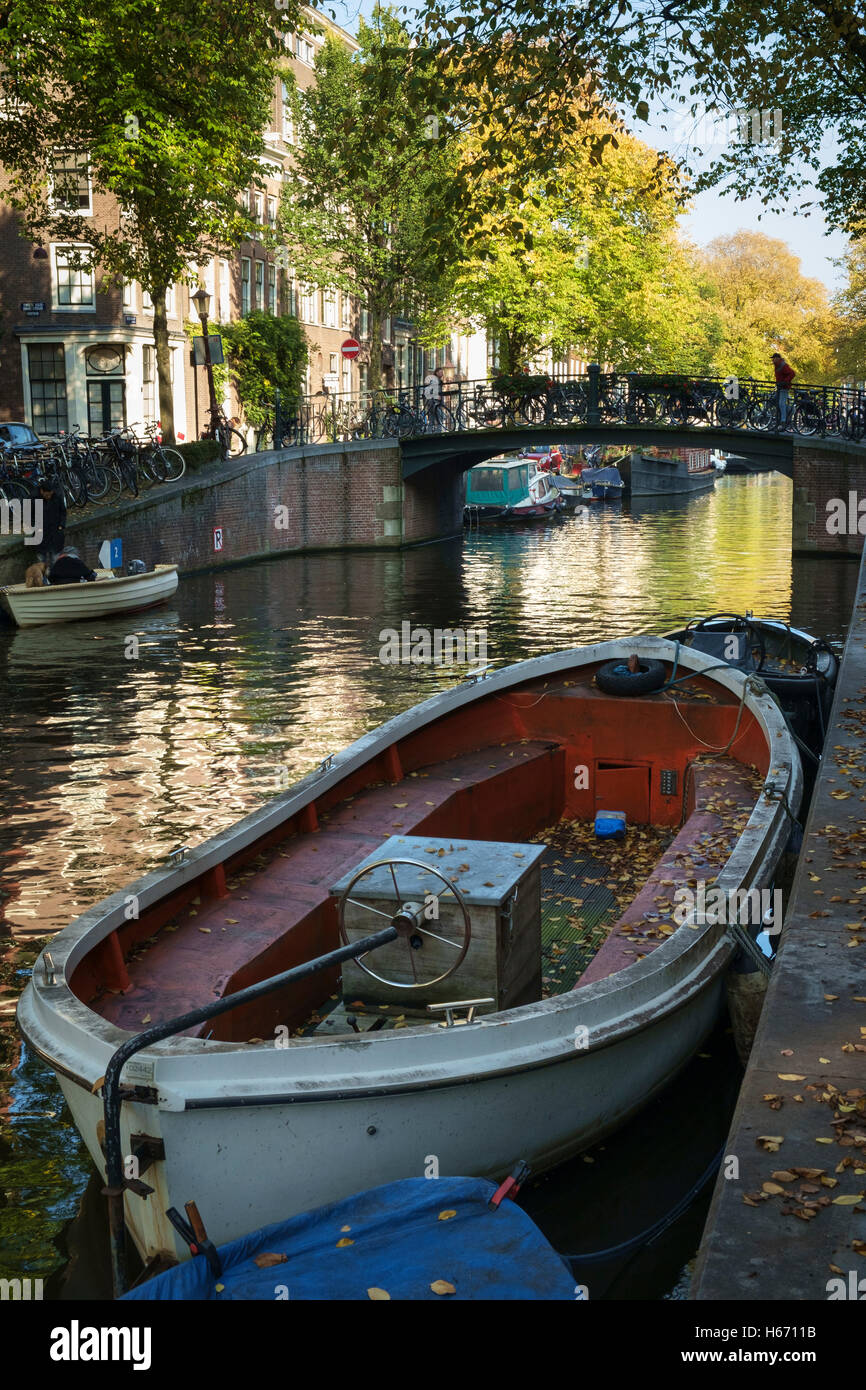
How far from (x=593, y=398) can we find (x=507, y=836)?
78.7 ft

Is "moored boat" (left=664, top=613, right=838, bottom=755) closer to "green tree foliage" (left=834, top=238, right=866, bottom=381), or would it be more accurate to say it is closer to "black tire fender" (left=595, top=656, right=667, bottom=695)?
"black tire fender" (left=595, top=656, right=667, bottom=695)

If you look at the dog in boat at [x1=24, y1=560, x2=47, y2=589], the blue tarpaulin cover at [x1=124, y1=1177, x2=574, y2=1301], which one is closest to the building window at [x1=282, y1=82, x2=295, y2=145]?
the dog in boat at [x1=24, y1=560, x2=47, y2=589]

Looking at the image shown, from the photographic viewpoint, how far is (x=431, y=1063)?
15.6 feet

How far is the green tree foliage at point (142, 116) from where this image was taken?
20.8m

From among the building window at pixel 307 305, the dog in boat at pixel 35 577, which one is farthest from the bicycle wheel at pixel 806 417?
the building window at pixel 307 305

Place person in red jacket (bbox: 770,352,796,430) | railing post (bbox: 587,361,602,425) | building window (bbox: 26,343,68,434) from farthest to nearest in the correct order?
building window (bbox: 26,343,68,434), railing post (bbox: 587,361,602,425), person in red jacket (bbox: 770,352,796,430)

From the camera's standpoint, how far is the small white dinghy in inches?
775

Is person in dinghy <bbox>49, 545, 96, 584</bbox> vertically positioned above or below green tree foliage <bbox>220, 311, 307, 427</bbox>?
below

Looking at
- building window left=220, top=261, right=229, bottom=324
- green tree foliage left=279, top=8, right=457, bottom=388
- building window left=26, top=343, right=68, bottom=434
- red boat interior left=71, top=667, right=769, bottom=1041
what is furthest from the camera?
building window left=220, top=261, right=229, bottom=324

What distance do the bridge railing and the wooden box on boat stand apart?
24.0m

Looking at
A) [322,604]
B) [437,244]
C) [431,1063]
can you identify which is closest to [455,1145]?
[431,1063]

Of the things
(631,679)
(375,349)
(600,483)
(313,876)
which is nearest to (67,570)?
(631,679)

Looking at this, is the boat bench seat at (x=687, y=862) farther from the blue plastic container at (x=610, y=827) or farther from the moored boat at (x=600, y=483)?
the moored boat at (x=600, y=483)

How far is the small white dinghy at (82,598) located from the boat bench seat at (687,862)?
13.0m
